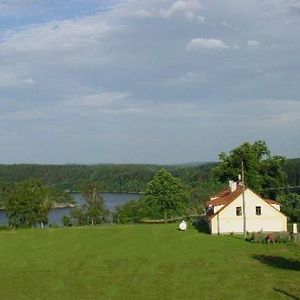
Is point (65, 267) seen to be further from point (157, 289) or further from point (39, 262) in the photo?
point (157, 289)

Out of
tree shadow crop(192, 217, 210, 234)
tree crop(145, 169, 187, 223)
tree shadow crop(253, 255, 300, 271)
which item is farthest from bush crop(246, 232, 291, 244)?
tree crop(145, 169, 187, 223)

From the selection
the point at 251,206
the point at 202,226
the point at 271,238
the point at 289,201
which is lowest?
the point at 271,238

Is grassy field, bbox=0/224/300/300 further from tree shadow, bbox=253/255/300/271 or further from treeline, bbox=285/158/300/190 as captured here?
treeline, bbox=285/158/300/190

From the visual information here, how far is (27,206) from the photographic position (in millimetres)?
70188

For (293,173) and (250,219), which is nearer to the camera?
(250,219)

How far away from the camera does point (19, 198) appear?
70.3m

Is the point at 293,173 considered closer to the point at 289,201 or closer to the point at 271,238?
the point at 289,201

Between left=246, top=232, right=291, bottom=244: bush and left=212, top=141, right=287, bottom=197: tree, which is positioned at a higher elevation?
left=212, top=141, right=287, bottom=197: tree

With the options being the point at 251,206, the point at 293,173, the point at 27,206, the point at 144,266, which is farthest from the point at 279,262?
the point at 293,173

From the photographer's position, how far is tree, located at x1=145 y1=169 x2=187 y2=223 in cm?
6794

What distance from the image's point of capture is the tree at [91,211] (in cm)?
7819

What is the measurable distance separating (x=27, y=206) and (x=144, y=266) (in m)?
40.0

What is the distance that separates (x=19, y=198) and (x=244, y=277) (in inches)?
1802

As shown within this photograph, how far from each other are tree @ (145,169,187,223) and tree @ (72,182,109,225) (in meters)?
11.6
